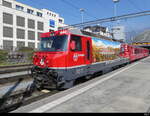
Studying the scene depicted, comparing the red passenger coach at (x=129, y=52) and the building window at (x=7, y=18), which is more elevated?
the building window at (x=7, y=18)

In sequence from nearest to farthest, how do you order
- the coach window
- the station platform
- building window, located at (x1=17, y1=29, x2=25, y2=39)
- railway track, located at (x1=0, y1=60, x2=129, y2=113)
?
the station platform, railway track, located at (x1=0, y1=60, x2=129, y2=113), the coach window, building window, located at (x1=17, y1=29, x2=25, y2=39)

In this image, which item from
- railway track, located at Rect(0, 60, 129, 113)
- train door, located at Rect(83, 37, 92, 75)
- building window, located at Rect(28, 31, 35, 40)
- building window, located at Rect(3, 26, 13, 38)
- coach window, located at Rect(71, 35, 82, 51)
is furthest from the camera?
building window, located at Rect(28, 31, 35, 40)

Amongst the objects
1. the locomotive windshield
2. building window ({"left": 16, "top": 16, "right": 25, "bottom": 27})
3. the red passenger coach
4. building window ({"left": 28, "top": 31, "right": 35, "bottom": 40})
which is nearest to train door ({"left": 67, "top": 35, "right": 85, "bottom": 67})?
the locomotive windshield

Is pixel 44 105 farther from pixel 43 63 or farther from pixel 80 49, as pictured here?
pixel 80 49

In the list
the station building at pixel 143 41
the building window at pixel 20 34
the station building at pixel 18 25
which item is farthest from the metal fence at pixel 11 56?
the station building at pixel 143 41

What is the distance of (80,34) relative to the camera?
750cm

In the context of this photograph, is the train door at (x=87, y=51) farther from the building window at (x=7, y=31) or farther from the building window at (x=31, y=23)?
the building window at (x=31, y=23)

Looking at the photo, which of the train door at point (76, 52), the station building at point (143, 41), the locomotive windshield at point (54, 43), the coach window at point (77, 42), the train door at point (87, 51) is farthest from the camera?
the station building at point (143, 41)

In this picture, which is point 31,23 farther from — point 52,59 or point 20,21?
point 52,59

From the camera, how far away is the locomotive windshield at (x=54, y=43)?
6.53 m

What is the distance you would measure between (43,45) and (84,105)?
155 inches

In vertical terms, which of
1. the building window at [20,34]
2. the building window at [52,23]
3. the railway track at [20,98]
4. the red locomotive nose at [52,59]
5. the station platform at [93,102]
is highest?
the building window at [52,23]

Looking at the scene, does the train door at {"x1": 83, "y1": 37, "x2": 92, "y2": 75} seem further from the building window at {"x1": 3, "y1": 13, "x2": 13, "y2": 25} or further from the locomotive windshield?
the building window at {"x1": 3, "y1": 13, "x2": 13, "y2": 25}

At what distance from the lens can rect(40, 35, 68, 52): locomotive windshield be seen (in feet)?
21.4
